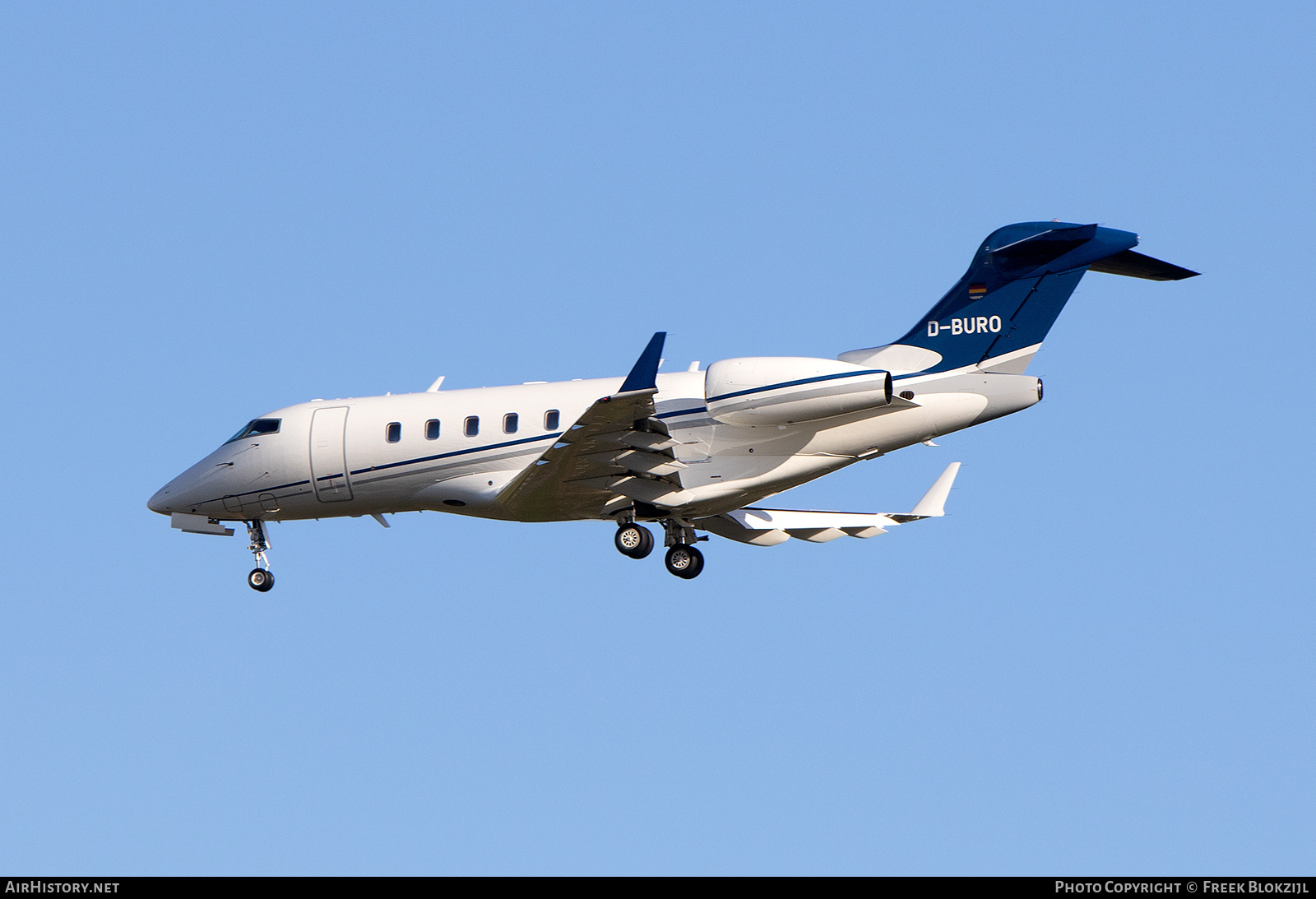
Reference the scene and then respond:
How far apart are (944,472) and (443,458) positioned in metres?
8.21

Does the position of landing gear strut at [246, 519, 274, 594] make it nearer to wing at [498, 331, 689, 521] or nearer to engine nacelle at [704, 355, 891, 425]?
wing at [498, 331, 689, 521]

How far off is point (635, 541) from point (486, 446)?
109 inches

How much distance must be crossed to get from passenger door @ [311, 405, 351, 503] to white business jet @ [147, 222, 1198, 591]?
1.1 inches

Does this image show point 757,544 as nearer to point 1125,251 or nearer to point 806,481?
point 806,481

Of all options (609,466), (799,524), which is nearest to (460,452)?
(609,466)

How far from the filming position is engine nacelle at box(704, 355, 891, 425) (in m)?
21.1

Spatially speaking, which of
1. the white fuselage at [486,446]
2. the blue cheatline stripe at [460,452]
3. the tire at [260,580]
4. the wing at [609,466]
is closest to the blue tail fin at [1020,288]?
the white fuselage at [486,446]

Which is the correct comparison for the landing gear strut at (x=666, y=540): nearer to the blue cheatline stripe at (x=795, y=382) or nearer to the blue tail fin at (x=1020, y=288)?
the blue cheatline stripe at (x=795, y=382)

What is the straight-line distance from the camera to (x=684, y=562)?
24.3 m

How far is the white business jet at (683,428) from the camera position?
851 inches
